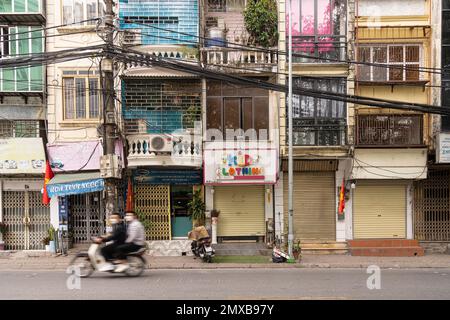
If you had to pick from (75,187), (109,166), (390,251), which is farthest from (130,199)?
(390,251)

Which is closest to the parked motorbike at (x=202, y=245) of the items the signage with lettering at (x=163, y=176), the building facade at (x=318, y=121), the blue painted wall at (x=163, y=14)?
the signage with lettering at (x=163, y=176)

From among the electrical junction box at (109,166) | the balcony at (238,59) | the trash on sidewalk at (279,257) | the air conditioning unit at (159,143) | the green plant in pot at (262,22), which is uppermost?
the green plant in pot at (262,22)

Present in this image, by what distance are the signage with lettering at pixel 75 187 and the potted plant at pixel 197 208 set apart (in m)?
3.25

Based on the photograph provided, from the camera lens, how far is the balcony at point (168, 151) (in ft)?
→ 57.5

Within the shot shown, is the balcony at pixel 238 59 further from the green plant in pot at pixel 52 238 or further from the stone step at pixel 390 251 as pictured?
the green plant in pot at pixel 52 238

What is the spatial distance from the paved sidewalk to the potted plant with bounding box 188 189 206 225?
1721 millimetres

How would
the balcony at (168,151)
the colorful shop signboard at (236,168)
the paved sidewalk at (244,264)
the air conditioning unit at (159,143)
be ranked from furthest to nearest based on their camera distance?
the colorful shop signboard at (236,168)
the balcony at (168,151)
the air conditioning unit at (159,143)
the paved sidewalk at (244,264)

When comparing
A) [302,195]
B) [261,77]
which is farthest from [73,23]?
[302,195]

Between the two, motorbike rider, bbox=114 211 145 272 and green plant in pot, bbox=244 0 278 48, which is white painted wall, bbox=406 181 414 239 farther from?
motorbike rider, bbox=114 211 145 272

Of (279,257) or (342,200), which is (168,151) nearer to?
(279,257)

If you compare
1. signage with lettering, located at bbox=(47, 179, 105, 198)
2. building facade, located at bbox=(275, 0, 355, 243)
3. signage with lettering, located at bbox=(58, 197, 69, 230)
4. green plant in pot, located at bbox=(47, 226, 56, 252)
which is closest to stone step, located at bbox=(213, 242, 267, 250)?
building facade, located at bbox=(275, 0, 355, 243)

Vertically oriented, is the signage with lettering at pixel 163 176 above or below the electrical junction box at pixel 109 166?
below

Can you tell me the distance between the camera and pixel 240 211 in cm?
1895

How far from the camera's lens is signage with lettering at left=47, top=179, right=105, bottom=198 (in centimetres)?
1734
